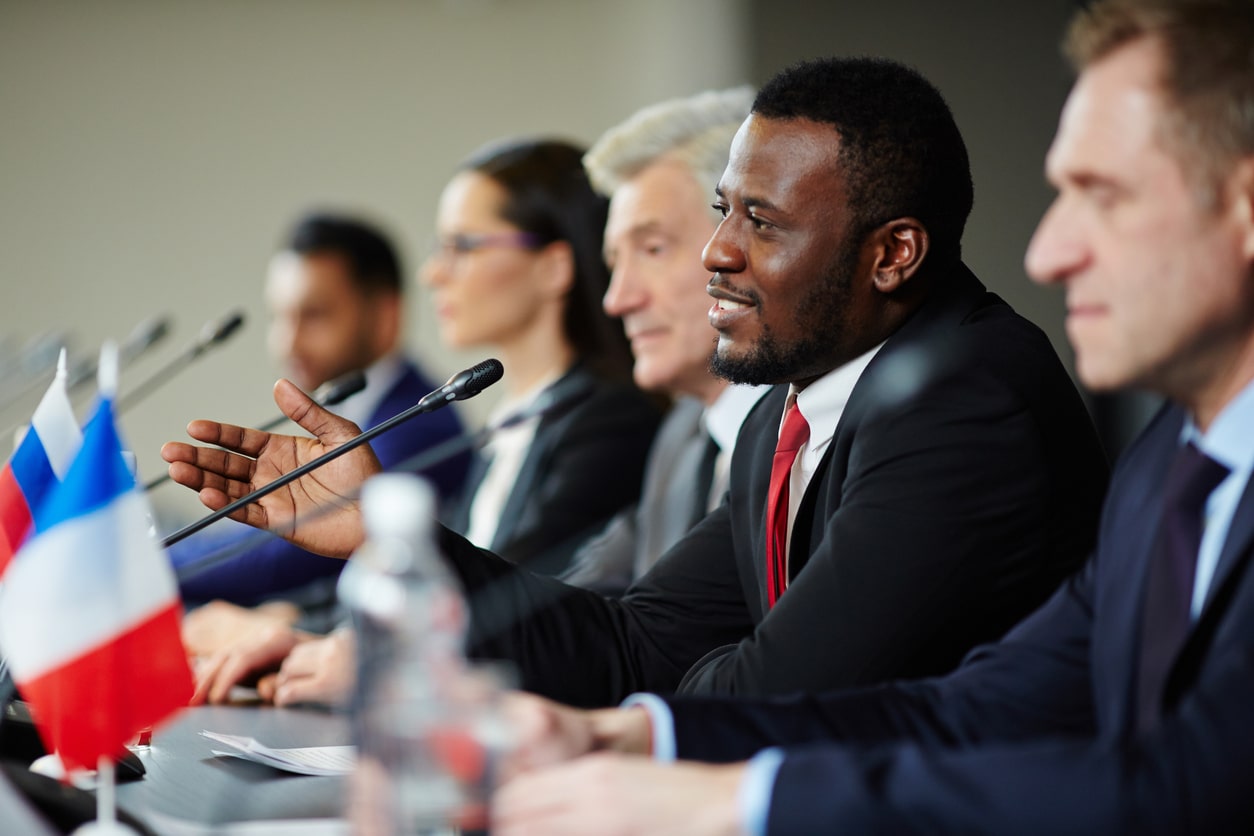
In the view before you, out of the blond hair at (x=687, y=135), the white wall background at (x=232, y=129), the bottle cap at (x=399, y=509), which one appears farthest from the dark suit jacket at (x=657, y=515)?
the white wall background at (x=232, y=129)

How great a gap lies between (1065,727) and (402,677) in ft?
2.12

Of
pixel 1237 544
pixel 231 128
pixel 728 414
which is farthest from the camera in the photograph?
pixel 231 128

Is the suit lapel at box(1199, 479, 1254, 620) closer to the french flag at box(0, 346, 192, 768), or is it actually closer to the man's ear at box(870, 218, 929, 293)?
the man's ear at box(870, 218, 929, 293)

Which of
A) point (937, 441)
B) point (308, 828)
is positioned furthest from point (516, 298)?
point (308, 828)

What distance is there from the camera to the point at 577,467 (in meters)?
2.98

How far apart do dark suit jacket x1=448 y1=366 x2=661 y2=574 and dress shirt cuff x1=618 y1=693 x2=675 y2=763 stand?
160 cm

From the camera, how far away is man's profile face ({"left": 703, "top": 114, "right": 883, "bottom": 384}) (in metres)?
1.76

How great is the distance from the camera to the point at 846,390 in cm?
176

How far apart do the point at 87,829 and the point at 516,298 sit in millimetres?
2293

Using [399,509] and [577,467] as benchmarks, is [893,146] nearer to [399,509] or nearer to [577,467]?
[399,509]

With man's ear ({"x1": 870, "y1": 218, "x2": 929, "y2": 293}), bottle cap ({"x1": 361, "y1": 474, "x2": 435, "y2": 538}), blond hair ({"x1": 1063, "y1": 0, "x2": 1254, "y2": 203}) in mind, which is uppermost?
blond hair ({"x1": 1063, "y1": 0, "x2": 1254, "y2": 203})

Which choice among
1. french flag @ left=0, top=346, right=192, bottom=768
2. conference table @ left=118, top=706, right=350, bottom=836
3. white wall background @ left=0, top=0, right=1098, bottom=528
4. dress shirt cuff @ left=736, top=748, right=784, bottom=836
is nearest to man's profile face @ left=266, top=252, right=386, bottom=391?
white wall background @ left=0, top=0, right=1098, bottom=528

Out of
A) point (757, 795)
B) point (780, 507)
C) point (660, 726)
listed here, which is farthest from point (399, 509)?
point (780, 507)

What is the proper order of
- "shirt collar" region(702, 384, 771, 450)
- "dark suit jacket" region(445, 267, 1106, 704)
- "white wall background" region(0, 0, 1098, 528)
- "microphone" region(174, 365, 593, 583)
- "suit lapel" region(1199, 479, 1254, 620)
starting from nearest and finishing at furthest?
"suit lapel" region(1199, 479, 1254, 620) → "dark suit jacket" region(445, 267, 1106, 704) → "microphone" region(174, 365, 593, 583) → "shirt collar" region(702, 384, 771, 450) → "white wall background" region(0, 0, 1098, 528)
